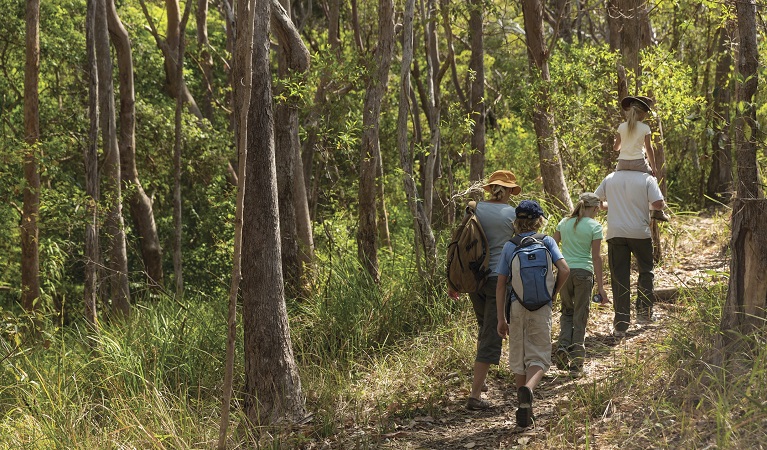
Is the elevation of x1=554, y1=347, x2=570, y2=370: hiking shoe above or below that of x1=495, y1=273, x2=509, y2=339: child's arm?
below

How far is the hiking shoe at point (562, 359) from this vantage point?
786 cm

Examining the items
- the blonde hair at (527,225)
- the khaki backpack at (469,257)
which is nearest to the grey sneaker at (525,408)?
the khaki backpack at (469,257)

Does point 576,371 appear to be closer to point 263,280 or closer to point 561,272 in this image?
point 561,272

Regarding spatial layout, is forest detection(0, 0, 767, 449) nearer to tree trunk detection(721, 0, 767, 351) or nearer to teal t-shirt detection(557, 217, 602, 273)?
tree trunk detection(721, 0, 767, 351)

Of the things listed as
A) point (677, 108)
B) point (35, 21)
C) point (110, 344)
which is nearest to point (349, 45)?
point (35, 21)

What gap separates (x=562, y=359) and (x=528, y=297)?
1549mm

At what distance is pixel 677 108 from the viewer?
11602 millimetres

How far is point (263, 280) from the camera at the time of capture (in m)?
7.64

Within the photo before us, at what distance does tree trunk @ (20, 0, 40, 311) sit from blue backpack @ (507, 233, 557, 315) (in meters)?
8.94

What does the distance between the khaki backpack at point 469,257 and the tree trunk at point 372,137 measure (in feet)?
11.3

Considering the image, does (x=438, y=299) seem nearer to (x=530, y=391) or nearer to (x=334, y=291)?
(x=334, y=291)

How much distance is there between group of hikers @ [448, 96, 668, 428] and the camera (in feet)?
22.0

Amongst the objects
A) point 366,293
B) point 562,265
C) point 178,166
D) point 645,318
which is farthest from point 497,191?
point 178,166

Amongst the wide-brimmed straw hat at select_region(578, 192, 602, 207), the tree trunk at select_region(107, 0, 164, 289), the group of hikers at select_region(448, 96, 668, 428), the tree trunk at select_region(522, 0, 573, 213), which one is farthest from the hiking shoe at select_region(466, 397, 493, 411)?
the tree trunk at select_region(107, 0, 164, 289)
